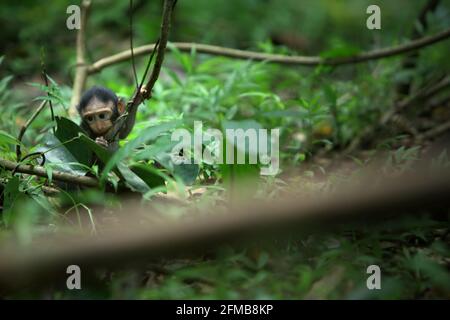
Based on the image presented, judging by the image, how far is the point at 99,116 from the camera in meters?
3.48

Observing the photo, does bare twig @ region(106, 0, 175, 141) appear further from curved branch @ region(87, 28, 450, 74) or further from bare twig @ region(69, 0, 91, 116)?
curved branch @ region(87, 28, 450, 74)

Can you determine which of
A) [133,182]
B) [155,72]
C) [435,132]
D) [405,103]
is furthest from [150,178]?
[405,103]

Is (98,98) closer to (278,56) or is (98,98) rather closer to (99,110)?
(99,110)

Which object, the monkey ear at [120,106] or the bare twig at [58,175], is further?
the monkey ear at [120,106]

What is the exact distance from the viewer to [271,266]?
8.23ft

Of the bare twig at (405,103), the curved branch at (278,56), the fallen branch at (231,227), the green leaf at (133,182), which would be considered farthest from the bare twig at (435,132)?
the fallen branch at (231,227)

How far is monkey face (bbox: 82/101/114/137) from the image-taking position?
11.4 feet

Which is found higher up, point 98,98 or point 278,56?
point 278,56

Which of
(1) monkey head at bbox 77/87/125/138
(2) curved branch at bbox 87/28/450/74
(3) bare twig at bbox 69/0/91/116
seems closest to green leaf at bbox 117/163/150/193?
(1) monkey head at bbox 77/87/125/138

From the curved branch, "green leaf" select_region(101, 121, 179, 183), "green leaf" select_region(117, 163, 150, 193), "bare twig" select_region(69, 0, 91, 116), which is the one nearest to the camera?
"green leaf" select_region(101, 121, 179, 183)

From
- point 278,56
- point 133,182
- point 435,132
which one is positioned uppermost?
point 278,56

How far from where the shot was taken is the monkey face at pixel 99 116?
3.46 meters

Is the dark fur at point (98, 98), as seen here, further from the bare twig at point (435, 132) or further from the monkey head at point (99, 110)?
the bare twig at point (435, 132)
